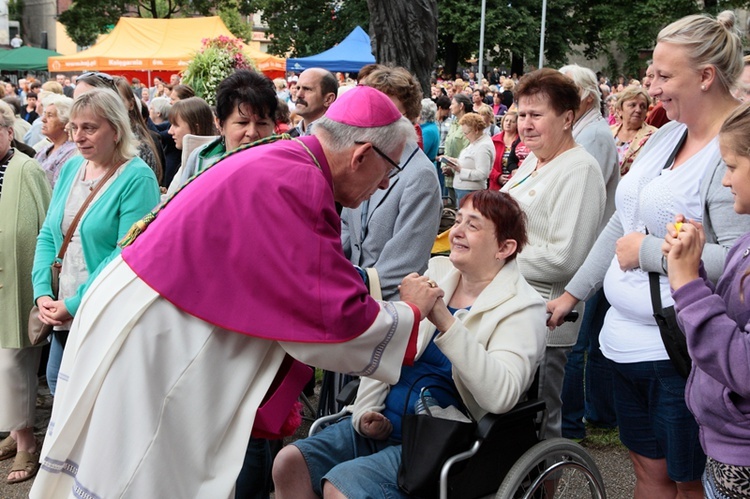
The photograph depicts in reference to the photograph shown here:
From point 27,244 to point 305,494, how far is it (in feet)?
7.90

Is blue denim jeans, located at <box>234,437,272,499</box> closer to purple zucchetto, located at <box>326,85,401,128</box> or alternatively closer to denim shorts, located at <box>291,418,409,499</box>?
denim shorts, located at <box>291,418,409,499</box>

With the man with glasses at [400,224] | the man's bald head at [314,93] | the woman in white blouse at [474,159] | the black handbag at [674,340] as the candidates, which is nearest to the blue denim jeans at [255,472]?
the man with glasses at [400,224]

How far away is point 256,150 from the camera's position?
7.50 ft

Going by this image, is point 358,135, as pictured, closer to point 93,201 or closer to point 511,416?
point 511,416

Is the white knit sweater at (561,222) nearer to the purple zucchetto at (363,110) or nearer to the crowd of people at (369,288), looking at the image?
the crowd of people at (369,288)

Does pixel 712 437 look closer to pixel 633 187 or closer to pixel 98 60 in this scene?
pixel 633 187

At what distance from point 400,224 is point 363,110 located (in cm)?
148

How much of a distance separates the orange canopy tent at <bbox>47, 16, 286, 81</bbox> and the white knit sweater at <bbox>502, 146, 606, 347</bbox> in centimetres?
2194

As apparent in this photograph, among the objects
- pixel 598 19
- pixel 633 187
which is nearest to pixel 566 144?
pixel 633 187

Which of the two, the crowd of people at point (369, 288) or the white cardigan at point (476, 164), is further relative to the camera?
the white cardigan at point (476, 164)

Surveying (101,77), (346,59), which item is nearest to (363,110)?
(101,77)

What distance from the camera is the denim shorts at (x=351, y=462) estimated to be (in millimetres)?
2727

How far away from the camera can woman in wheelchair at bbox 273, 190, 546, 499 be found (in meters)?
2.70

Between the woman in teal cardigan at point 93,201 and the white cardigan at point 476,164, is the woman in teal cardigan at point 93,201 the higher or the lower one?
the higher one
